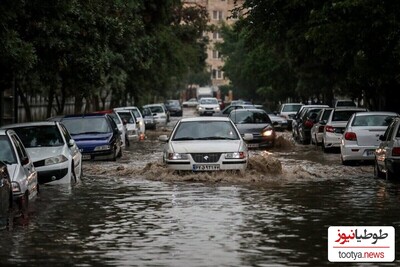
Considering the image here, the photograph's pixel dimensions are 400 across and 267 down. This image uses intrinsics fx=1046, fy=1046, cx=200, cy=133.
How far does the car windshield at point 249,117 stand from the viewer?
3838cm

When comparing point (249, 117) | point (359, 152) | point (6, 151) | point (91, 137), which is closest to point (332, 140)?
point (249, 117)

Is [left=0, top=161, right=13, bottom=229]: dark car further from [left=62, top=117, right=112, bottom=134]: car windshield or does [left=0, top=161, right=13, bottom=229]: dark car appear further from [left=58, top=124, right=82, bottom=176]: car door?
[left=62, top=117, right=112, bottom=134]: car windshield

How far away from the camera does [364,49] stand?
3206cm

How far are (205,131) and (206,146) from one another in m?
1.40

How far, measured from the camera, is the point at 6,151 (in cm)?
1762

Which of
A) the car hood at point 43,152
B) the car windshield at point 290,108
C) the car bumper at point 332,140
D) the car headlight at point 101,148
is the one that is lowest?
the car windshield at point 290,108

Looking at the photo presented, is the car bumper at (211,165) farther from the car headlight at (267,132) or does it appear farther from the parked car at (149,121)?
the parked car at (149,121)

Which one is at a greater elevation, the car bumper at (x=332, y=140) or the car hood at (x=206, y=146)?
the car hood at (x=206, y=146)

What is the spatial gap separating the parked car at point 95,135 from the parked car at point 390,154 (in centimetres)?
1017

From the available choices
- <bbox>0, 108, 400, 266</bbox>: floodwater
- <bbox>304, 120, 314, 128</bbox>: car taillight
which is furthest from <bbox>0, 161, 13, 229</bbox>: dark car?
<bbox>304, 120, 314, 128</bbox>: car taillight

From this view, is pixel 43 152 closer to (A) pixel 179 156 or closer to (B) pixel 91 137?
(A) pixel 179 156

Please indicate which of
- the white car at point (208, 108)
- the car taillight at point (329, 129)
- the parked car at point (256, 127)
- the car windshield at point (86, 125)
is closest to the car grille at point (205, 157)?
the car windshield at point (86, 125)

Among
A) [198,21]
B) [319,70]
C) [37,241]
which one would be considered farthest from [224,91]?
[37,241]

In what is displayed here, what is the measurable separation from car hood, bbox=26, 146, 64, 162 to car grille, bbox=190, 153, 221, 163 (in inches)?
113
